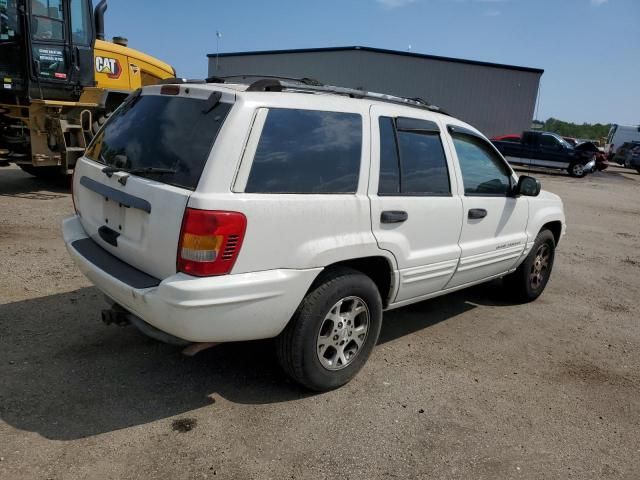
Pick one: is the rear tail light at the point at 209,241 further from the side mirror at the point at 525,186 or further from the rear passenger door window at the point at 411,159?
the side mirror at the point at 525,186

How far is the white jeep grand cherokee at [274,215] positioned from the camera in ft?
8.89

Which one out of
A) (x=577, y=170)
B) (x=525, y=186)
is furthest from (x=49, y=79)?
(x=577, y=170)

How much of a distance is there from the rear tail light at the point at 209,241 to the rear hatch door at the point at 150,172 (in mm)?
67

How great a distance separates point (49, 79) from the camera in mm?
8414

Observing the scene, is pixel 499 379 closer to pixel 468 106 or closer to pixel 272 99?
pixel 272 99

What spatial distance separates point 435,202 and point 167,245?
196 centimetres

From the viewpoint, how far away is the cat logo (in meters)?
9.37

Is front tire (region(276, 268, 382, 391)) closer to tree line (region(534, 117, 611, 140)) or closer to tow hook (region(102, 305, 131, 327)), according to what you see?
tow hook (region(102, 305, 131, 327))

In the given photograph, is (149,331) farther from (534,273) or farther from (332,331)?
(534,273)

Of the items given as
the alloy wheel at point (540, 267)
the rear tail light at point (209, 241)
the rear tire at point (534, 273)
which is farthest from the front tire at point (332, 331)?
the alloy wheel at point (540, 267)

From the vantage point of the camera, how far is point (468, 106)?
33562mm

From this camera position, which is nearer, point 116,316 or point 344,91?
point 116,316

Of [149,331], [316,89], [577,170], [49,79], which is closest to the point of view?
[149,331]

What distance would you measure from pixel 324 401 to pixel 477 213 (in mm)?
1957
